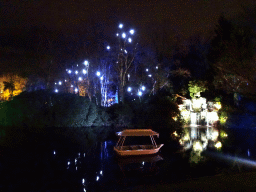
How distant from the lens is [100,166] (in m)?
9.32

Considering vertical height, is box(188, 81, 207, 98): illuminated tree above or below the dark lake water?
above

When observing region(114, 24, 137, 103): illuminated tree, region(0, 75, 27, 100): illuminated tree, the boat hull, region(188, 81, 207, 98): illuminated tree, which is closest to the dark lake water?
the boat hull

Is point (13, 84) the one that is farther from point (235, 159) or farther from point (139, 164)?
point (235, 159)

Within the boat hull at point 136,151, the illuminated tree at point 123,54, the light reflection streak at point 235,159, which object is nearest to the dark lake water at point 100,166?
the light reflection streak at point 235,159

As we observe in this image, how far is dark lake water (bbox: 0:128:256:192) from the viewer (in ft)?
24.1

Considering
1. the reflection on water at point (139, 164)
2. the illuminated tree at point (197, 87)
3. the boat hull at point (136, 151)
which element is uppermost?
the illuminated tree at point (197, 87)

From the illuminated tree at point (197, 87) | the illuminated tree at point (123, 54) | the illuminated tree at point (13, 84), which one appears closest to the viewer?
the illuminated tree at point (123, 54)

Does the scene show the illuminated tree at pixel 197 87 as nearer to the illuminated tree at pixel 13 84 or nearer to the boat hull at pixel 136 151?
the boat hull at pixel 136 151

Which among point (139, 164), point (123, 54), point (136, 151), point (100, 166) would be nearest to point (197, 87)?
point (123, 54)

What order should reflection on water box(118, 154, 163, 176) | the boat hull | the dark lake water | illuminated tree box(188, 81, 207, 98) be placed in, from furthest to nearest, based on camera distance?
illuminated tree box(188, 81, 207, 98) < the boat hull < reflection on water box(118, 154, 163, 176) < the dark lake water

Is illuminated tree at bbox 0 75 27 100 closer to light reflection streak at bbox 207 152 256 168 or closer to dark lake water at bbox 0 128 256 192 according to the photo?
dark lake water at bbox 0 128 256 192

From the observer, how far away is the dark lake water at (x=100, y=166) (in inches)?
289

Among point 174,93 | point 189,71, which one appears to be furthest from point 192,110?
point 189,71

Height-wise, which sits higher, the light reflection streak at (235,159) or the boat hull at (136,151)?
the boat hull at (136,151)
